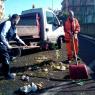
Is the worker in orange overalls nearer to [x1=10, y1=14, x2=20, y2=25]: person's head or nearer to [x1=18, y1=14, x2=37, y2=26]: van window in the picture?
[x1=18, y1=14, x2=37, y2=26]: van window

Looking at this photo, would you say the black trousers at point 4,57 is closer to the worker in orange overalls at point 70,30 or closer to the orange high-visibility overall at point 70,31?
the worker in orange overalls at point 70,30

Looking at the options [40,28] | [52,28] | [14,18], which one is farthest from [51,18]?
[14,18]

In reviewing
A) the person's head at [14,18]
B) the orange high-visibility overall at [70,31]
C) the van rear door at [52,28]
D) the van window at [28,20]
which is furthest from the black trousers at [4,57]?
the van rear door at [52,28]

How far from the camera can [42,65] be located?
12.3 metres

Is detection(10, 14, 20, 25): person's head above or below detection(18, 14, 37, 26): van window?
above

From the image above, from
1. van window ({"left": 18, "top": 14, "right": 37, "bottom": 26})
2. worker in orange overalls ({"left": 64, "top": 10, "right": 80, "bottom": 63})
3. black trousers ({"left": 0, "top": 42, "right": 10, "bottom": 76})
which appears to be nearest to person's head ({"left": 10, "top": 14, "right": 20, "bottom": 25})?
black trousers ({"left": 0, "top": 42, "right": 10, "bottom": 76})

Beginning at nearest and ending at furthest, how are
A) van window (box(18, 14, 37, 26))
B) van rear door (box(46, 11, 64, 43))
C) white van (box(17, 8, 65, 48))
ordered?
white van (box(17, 8, 65, 48))
van window (box(18, 14, 37, 26))
van rear door (box(46, 11, 64, 43))

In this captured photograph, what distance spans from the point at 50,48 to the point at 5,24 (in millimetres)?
8215

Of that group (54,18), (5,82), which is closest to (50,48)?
(54,18)

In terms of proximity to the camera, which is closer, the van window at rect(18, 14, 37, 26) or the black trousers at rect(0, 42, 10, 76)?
the black trousers at rect(0, 42, 10, 76)

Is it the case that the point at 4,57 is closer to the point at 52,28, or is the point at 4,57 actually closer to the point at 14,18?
the point at 14,18

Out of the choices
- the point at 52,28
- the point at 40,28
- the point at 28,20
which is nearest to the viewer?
the point at 40,28

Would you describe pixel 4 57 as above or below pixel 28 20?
below

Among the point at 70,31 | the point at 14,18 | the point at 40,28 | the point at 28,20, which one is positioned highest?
the point at 14,18
